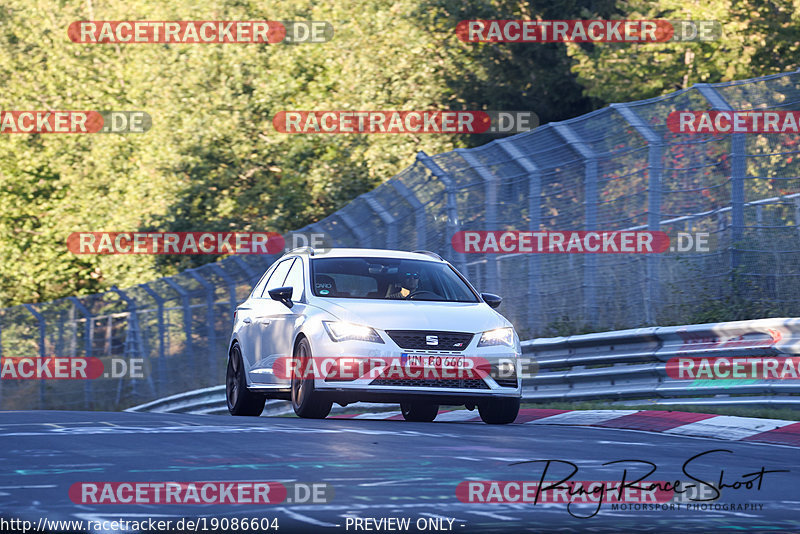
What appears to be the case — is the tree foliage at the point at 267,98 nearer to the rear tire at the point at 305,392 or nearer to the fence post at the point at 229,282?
the fence post at the point at 229,282

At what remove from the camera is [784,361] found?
40.1 ft

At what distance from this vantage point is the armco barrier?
40.7 feet

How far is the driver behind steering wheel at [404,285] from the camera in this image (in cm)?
1347

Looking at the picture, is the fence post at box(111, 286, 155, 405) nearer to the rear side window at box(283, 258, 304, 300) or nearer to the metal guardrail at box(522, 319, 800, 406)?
the metal guardrail at box(522, 319, 800, 406)

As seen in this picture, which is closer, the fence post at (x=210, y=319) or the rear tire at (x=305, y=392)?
the rear tire at (x=305, y=392)

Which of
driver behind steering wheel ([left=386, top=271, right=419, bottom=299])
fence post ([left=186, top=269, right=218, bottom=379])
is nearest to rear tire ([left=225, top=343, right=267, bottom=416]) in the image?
driver behind steering wheel ([left=386, top=271, right=419, bottom=299])

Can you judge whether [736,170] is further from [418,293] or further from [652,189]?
[418,293]

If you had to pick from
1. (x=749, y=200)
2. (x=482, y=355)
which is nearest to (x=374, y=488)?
(x=482, y=355)

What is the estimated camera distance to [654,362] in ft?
46.5

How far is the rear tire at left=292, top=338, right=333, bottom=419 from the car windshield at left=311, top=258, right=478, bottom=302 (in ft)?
2.48

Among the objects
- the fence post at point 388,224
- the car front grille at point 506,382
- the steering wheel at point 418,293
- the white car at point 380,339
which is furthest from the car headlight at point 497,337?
the fence post at point 388,224

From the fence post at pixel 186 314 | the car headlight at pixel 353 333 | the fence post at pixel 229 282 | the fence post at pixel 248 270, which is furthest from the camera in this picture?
the fence post at pixel 186 314

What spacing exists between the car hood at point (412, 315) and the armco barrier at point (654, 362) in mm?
1891

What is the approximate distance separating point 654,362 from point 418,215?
207 inches
